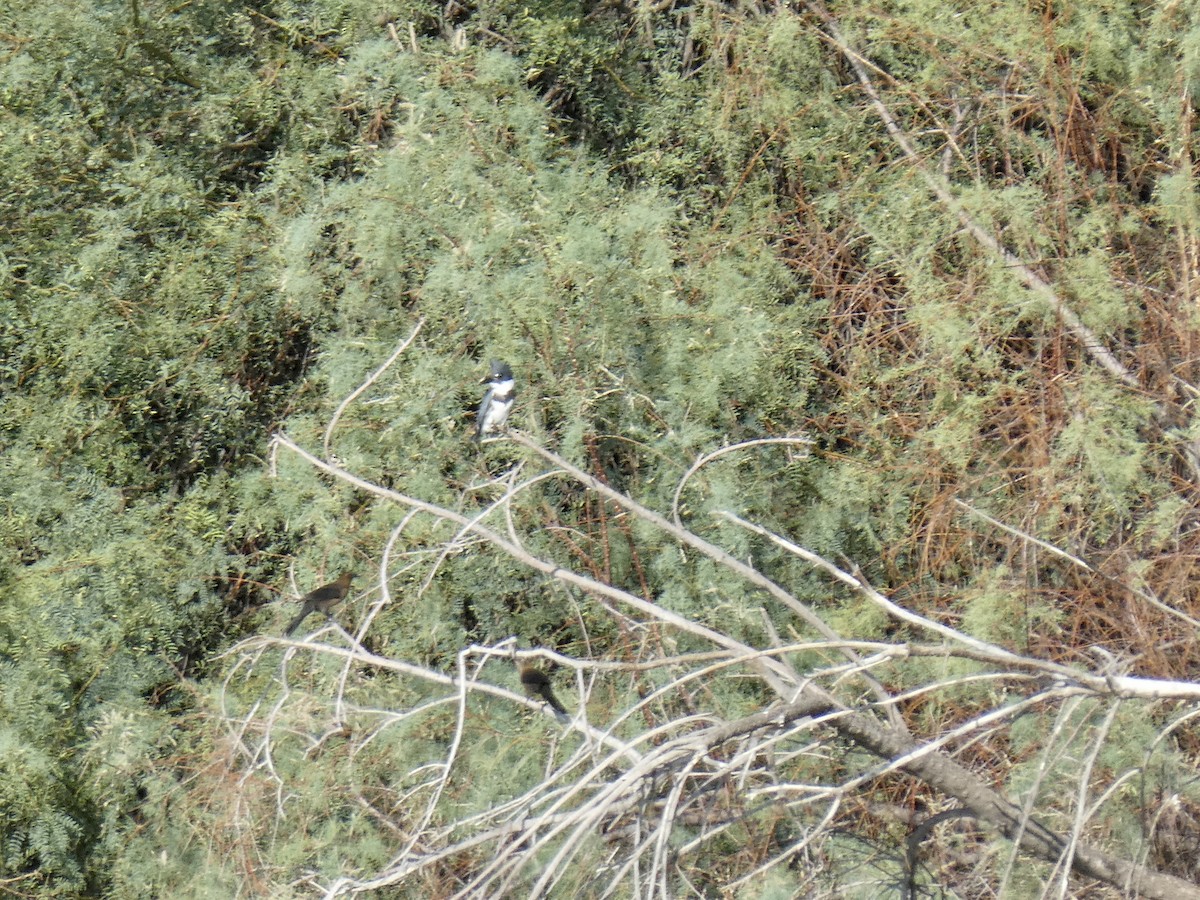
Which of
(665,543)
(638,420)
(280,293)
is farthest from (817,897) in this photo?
(280,293)

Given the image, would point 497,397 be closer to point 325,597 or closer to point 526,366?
point 526,366

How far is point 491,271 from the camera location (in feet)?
15.2

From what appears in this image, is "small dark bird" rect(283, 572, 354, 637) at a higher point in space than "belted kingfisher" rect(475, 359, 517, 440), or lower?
lower

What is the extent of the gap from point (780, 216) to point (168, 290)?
227 centimetres

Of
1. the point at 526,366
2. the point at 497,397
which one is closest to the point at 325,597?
the point at 497,397

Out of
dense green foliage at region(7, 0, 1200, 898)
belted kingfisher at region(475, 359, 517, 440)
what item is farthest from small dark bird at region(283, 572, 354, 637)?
belted kingfisher at region(475, 359, 517, 440)

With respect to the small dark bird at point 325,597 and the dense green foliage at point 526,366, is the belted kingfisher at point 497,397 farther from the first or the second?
the small dark bird at point 325,597

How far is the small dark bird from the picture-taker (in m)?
4.41

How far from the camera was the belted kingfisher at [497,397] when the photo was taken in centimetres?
437

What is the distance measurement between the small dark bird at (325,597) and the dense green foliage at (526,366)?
12 centimetres

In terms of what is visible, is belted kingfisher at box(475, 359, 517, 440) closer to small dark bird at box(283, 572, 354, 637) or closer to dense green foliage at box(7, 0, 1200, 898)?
dense green foliage at box(7, 0, 1200, 898)

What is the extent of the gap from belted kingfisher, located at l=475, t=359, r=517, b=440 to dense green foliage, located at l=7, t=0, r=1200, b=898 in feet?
0.24

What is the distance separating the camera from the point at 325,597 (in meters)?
4.45

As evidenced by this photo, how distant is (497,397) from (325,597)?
32.7 inches
